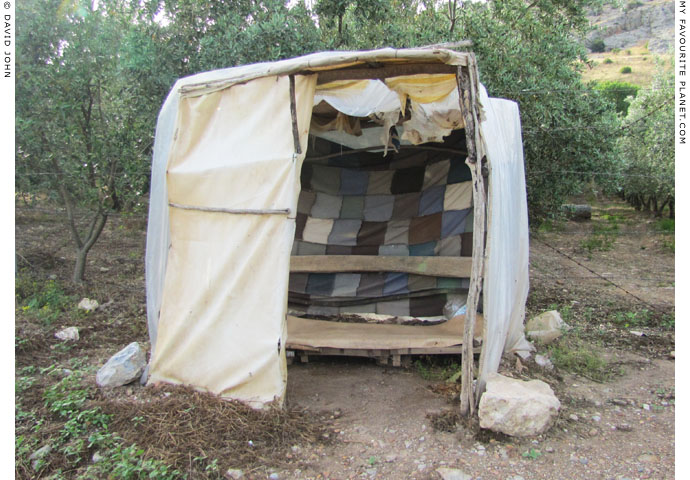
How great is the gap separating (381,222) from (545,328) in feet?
7.20

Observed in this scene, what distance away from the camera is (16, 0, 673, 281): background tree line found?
5750 millimetres

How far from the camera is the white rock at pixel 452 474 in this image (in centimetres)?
288

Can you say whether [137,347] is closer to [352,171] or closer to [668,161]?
[352,171]

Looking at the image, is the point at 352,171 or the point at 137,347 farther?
the point at 352,171

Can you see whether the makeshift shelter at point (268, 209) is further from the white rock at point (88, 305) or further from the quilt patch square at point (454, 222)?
the white rock at point (88, 305)

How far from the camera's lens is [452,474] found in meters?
2.90

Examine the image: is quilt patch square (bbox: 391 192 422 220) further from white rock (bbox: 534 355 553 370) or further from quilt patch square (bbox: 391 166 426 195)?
white rock (bbox: 534 355 553 370)

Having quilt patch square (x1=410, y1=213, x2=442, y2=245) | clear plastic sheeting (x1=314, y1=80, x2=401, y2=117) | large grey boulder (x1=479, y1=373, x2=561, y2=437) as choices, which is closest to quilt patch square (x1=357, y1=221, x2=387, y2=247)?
quilt patch square (x1=410, y1=213, x2=442, y2=245)

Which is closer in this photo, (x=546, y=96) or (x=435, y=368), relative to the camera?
(x=435, y=368)

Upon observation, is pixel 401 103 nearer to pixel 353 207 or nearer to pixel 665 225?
pixel 353 207

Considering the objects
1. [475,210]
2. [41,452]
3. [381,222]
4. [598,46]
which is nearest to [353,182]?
[381,222]

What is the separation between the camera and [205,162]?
372 centimetres

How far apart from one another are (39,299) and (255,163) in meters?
4.01
